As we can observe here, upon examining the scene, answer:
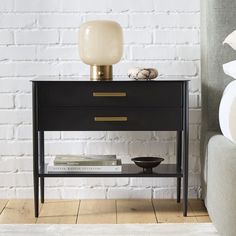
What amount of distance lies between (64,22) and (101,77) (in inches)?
16.5

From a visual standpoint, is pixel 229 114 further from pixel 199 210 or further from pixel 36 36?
pixel 36 36

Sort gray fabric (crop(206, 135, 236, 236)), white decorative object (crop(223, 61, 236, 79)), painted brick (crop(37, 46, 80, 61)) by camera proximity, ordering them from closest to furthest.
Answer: gray fabric (crop(206, 135, 236, 236)), white decorative object (crop(223, 61, 236, 79)), painted brick (crop(37, 46, 80, 61))

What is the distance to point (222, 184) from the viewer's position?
2.29 m

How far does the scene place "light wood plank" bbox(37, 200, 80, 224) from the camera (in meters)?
2.71

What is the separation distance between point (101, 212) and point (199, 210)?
467mm

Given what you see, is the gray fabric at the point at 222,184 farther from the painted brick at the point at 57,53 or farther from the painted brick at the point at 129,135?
the painted brick at the point at 57,53

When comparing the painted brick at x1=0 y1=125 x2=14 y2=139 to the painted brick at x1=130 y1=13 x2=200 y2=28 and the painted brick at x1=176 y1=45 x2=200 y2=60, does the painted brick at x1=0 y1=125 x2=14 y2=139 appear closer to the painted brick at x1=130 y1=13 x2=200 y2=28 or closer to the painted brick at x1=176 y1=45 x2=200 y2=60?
the painted brick at x1=130 y1=13 x2=200 y2=28

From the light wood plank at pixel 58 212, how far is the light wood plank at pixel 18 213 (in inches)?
2.0

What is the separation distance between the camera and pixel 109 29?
2.77m

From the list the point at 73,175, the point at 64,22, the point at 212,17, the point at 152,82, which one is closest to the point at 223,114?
the point at 152,82

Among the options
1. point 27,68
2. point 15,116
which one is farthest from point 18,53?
point 15,116

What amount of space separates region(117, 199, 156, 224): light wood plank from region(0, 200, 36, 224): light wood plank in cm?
41

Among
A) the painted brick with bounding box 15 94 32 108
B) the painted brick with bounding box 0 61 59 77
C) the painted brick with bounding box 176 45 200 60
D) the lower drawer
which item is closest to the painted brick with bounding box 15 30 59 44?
the painted brick with bounding box 0 61 59 77

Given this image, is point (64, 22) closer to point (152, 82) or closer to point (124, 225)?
point (152, 82)
